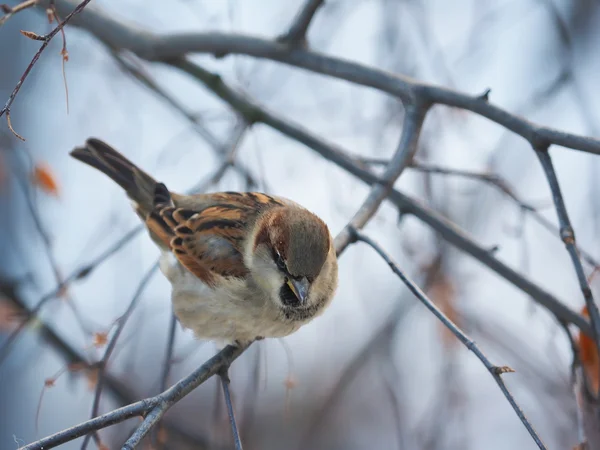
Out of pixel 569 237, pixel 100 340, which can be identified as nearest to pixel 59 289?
pixel 100 340

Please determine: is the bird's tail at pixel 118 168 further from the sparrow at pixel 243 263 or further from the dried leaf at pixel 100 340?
the dried leaf at pixel 100 340

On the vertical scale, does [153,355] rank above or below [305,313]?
above

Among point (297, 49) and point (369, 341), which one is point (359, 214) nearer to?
point (297, 49)

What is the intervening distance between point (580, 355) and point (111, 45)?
270 centimetres

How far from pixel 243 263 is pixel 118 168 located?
1177mm

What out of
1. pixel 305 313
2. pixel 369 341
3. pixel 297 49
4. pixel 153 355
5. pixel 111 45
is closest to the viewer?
pixel 305 313

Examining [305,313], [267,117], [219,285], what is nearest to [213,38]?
[267,117]

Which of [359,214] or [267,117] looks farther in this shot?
[267,117]

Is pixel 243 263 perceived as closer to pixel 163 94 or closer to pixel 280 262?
pixel 280 262

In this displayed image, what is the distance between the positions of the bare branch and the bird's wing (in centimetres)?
72

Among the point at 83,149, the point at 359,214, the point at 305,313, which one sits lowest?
the point at 305,313

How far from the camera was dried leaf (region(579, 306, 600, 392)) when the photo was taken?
2.51m

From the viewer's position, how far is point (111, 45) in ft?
11.4

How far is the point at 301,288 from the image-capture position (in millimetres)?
2508
